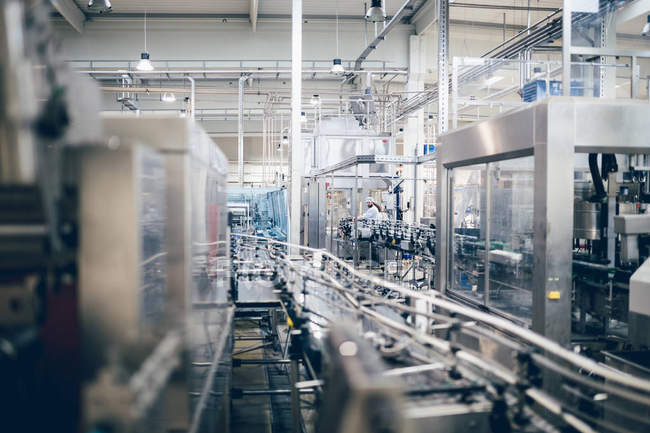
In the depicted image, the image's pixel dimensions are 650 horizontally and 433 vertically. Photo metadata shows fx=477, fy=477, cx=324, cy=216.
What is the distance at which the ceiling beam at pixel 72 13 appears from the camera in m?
9.52

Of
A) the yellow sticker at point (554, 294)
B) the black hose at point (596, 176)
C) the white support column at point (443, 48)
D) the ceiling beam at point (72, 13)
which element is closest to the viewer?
the yellow sticker at point (554, 294)

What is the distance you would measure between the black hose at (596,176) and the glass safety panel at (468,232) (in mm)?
689

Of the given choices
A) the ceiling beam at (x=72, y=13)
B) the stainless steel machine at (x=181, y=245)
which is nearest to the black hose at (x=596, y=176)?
the stainless steel machine at (x=181, y=245)

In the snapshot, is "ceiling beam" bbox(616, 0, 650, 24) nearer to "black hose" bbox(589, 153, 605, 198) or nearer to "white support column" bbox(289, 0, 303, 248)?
"black hose" bbox(589, 153, 605, 198)

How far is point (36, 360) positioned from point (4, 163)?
467mm

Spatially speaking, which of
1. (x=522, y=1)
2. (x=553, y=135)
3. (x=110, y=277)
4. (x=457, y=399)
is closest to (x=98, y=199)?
(x=110, y=277)

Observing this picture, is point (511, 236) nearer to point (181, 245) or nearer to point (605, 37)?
point (605, 37)

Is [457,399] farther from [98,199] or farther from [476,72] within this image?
[476,72]

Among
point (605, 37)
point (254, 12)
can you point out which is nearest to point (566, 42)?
point (605, 37)

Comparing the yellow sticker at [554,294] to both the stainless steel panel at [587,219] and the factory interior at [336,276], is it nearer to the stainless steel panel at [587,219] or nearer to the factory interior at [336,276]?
the factory interior at [336,276]

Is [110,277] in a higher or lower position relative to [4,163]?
lower

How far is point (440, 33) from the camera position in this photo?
4.95 m

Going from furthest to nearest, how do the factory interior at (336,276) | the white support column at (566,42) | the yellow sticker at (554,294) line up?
1. the white support column at (566,42)
2. the yellow sticker at (554,294)
3. the factory interior at (336,276)

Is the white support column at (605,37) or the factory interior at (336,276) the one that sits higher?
the white support column at (605,37)
